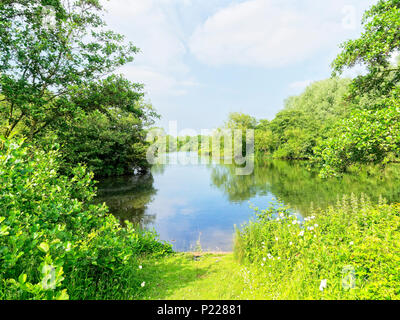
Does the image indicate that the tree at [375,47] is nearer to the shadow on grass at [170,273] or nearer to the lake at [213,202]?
the lake at [213,202]

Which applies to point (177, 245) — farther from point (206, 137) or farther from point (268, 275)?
point (206, 137)

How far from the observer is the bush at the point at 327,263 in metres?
2.84

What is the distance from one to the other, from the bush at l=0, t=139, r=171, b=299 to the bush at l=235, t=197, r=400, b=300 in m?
2.78

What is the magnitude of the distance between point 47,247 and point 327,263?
4.18m

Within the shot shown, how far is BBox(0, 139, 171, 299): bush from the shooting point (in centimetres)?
226

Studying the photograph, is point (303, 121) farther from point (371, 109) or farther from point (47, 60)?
point (47, 60)

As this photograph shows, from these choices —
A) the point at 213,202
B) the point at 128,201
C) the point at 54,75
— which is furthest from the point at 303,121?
the point at 54,75

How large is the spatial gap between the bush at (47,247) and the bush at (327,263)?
2.78 m

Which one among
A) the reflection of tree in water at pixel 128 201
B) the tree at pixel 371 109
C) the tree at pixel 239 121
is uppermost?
the tree at pixel 239 121

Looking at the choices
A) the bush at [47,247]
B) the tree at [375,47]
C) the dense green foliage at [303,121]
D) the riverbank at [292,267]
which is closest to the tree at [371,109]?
the tree at [375,47]

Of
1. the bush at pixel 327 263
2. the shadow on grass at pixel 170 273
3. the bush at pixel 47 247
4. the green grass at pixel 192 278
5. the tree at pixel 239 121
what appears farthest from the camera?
the tree at pixel 239 121

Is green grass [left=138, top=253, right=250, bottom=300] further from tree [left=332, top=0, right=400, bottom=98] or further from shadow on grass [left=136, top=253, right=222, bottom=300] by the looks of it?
tree [left=332, top=0, right=400, bottom=98]

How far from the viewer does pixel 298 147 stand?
43000 millimetres
